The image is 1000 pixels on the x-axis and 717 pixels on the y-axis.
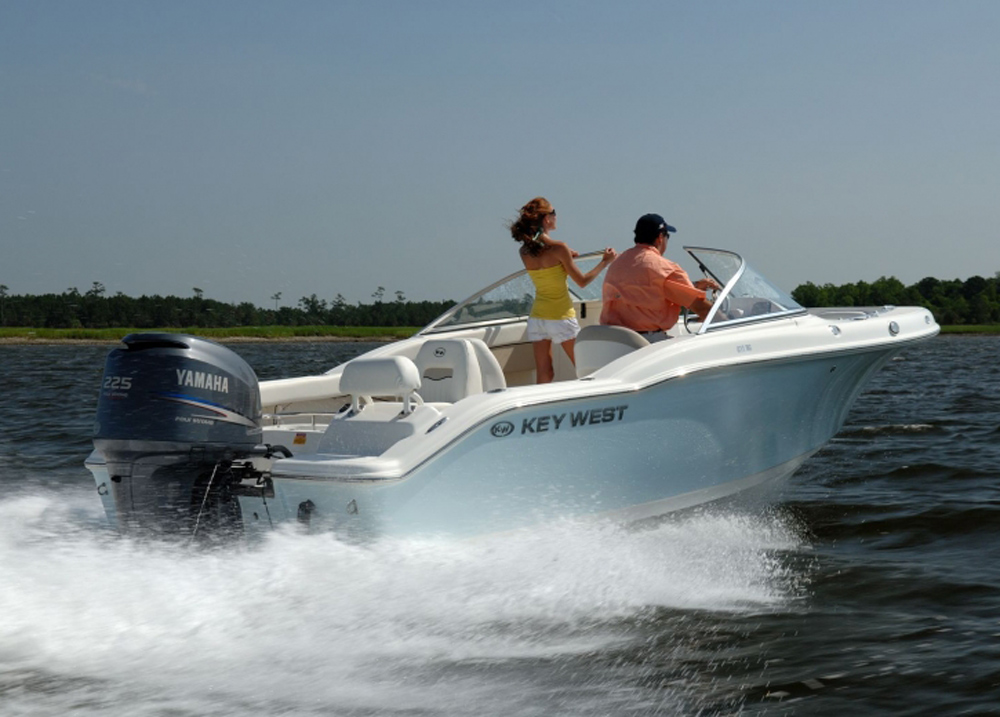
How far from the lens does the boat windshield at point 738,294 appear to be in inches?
221

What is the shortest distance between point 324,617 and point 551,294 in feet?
8.27

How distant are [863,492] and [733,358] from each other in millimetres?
2717

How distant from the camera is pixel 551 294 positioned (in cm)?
592

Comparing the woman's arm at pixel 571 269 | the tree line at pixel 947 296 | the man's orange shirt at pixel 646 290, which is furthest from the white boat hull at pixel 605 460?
the tree line at pixel 947 296

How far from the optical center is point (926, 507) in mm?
6730

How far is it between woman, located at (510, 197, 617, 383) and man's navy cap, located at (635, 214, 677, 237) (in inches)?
12.5

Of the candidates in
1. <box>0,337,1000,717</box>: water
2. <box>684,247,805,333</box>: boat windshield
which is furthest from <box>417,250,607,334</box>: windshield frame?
<box>0,337,1000,717</box>: water

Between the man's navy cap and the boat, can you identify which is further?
the man's navy cap

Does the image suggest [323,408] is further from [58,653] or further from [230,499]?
[58,653]

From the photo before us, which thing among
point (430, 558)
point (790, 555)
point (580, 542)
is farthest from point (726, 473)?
point (430, 558)

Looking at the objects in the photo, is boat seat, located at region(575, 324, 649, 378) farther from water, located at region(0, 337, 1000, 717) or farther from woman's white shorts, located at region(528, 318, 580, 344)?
water, located at region(0, 337, 1000, 717)

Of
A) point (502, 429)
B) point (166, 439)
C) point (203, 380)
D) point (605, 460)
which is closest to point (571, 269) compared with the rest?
point (605, 460)

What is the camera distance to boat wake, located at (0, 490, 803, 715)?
3451mm

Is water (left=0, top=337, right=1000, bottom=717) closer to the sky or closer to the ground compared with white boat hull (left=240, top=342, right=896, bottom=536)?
closer to the ground
